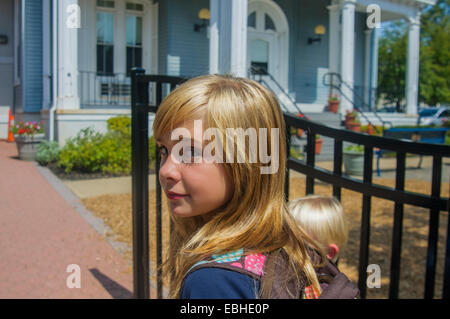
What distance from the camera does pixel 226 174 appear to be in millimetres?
1114

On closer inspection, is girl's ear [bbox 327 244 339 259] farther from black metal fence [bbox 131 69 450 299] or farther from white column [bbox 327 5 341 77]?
white column [bbox 327 5 341 77]

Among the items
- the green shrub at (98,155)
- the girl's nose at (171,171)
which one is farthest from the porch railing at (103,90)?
the girl's nose at (171,171)

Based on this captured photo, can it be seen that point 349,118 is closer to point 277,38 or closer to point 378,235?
point 277,38

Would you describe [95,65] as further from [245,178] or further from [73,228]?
[245,178]

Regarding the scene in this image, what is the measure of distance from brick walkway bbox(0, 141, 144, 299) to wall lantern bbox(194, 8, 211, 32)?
7239mm

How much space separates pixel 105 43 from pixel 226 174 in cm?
1185

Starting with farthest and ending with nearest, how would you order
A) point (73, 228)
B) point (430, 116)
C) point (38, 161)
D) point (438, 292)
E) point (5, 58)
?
point (430, 116) → point (5, 58) → point (38, 161) → point (73, 228) → point (438, 292)

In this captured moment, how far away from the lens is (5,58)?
14.2 m

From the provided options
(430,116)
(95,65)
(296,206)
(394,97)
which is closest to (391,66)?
(394,97)

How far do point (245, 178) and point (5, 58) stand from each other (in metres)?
15.2

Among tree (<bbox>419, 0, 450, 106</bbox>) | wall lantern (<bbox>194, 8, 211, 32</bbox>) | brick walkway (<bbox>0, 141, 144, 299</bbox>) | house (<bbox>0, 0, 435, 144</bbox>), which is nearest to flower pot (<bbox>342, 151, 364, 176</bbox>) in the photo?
house (<bbox>0, 0, 435, 144</bbox>)

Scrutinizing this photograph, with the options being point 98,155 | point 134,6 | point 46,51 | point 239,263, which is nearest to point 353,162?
point 98,155

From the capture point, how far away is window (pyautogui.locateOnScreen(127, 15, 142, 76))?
40.7 feet
